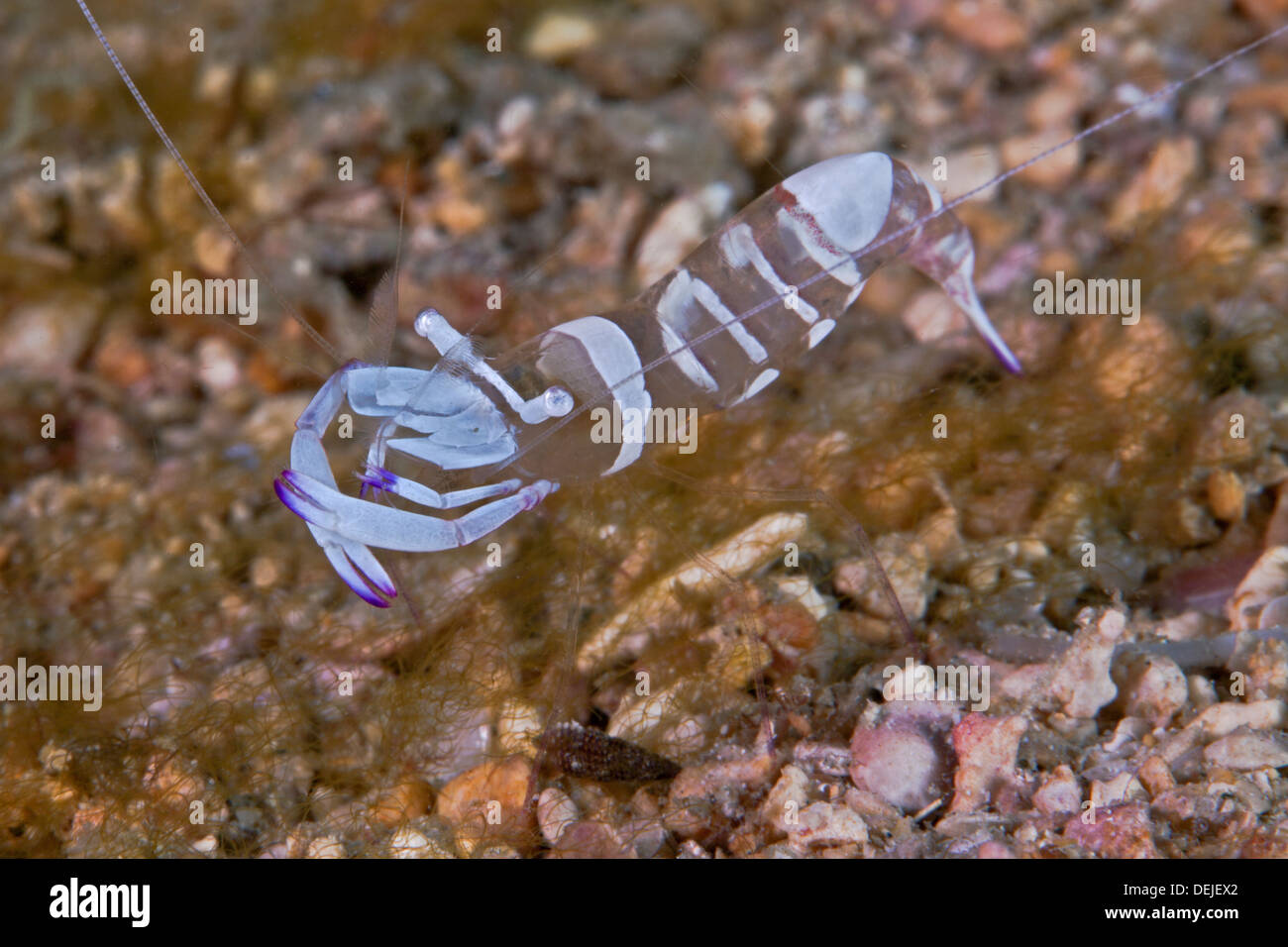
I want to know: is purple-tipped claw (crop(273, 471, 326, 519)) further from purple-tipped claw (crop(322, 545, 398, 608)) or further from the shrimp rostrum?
purple-tipped claw (crop(322, 545, 398, 608))

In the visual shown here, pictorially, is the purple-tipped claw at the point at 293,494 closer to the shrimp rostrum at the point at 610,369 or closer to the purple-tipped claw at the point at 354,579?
the shrimp rostrum at the point at 610,369

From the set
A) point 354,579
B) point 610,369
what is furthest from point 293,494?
point 610,369

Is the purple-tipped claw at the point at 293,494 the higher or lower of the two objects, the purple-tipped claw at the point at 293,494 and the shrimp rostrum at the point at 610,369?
the lower

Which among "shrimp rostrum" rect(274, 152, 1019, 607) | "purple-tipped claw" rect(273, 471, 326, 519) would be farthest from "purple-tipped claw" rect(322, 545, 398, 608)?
"purple-tipped claw" rect(273, 471, 326, 519)

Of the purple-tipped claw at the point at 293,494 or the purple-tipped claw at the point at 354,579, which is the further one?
the purple-tipped claw at the point at 354,579

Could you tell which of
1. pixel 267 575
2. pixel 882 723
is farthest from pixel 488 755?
pixel 267 575

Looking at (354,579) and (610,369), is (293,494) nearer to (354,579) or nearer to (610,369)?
(354,579)

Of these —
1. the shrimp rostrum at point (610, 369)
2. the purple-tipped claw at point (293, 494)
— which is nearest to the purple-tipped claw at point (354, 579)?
the shrimp rostrum at point (610, 369)

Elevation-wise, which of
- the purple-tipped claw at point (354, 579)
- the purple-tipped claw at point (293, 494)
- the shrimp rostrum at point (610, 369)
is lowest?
the purple-tipped claw at point (354, 579)
